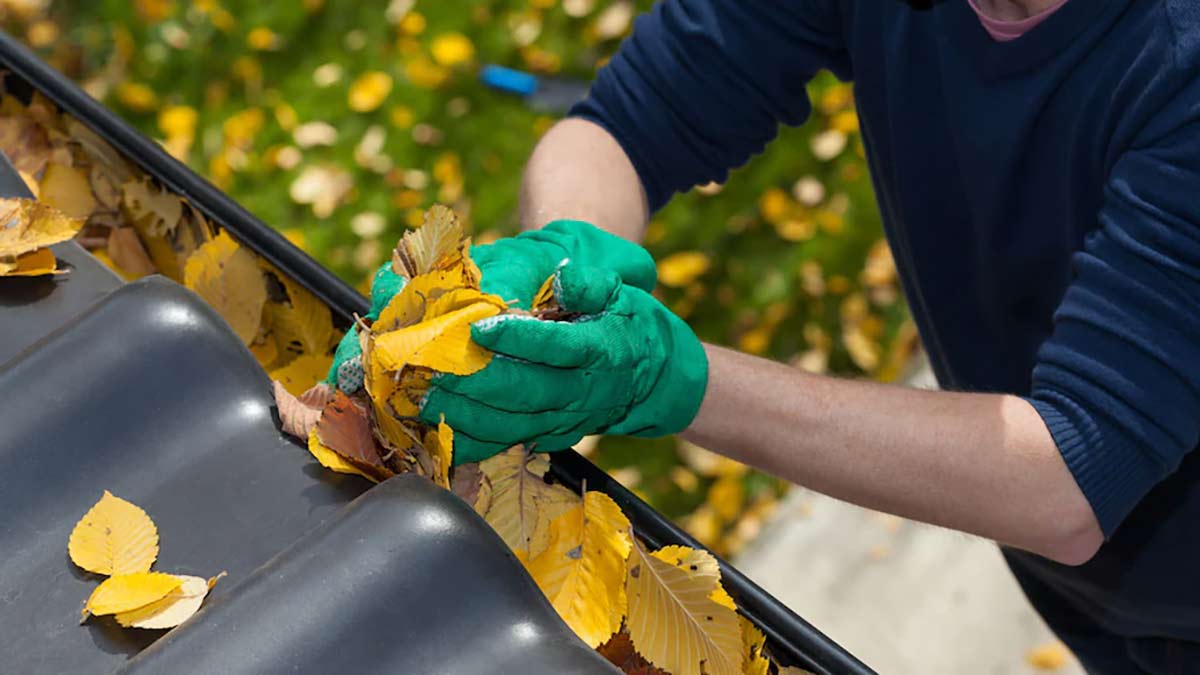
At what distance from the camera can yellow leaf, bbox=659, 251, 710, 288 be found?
284 centimetres

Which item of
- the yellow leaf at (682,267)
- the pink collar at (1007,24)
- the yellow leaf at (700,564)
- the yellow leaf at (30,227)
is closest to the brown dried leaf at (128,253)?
the yellow leaf at (30,227)

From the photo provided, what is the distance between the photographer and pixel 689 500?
2.54m

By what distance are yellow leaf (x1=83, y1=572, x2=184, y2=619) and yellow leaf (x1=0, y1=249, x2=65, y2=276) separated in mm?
379

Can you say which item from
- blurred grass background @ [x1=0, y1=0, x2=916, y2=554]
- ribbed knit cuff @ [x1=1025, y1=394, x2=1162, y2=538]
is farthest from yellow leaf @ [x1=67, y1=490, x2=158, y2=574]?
blurred grass background @ [x1=0, y1=0, x2=916, y2=554]

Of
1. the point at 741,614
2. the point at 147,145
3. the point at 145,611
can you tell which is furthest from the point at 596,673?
the point at 147,145

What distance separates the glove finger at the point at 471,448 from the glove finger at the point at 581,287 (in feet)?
0.46

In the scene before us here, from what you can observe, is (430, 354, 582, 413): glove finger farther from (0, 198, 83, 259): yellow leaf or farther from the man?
(0, 198, 83, 259): yellow leaf

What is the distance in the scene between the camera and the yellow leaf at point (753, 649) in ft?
2.85

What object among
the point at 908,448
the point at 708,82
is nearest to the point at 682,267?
the point at 708,82

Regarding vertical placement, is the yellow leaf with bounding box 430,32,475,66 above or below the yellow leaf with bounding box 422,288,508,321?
below

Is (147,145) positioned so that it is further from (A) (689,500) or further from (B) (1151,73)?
(A) (689,500)

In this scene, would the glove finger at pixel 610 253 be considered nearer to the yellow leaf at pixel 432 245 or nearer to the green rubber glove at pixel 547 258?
the green rubber glove at pixel 547 258

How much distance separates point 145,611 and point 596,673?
0.33 meters

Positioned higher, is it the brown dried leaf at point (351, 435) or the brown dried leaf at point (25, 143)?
the brown dried leaf at point (25, 143)
